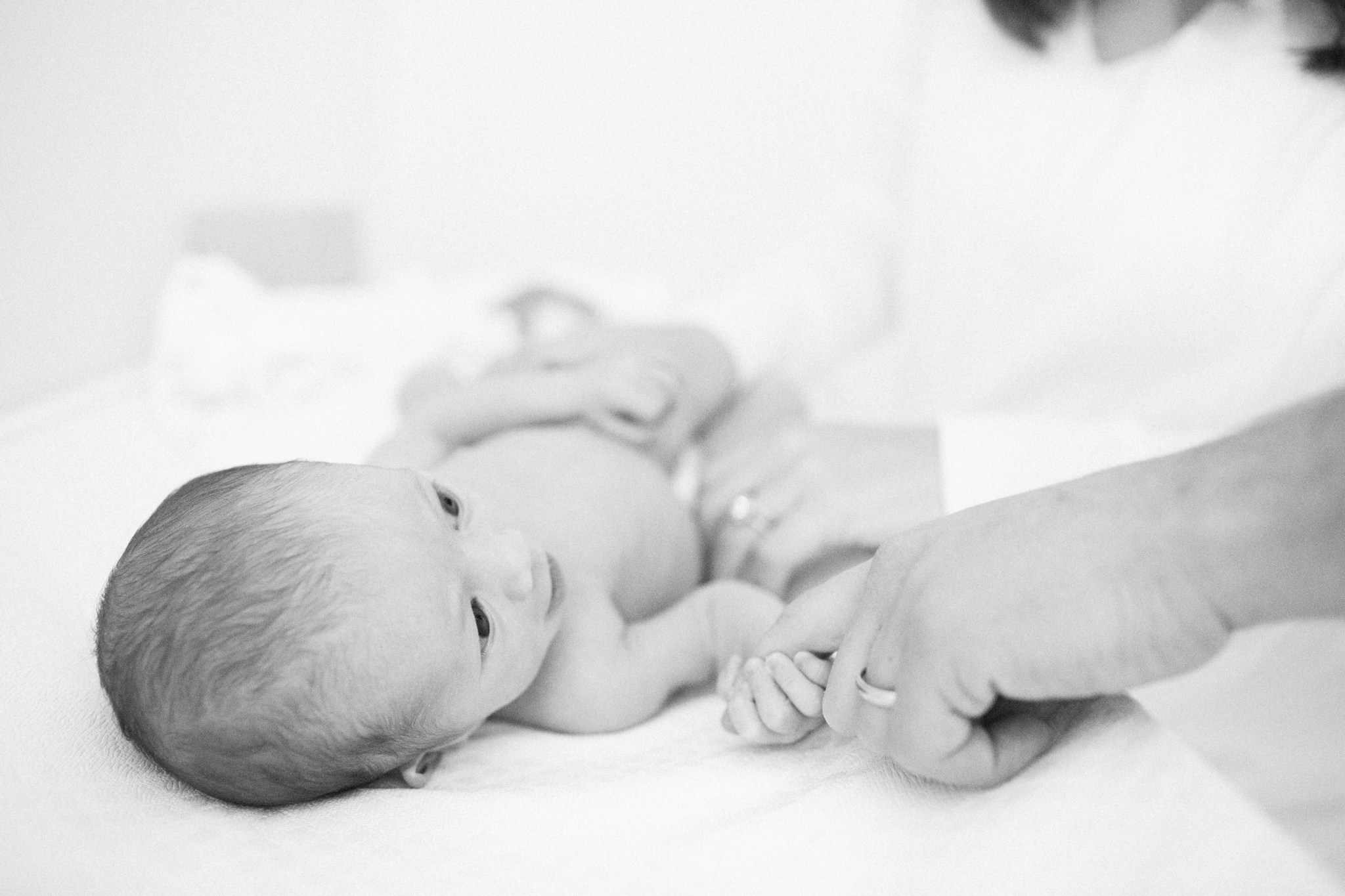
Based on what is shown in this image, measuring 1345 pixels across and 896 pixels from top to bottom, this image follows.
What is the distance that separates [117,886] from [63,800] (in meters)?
0.11

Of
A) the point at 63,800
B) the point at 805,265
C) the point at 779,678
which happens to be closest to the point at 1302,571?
the point at 779,678

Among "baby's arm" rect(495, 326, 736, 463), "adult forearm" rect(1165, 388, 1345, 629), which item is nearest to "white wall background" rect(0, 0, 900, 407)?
"baby's arm" rect(495, 326, 736, 463)

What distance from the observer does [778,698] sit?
73cm

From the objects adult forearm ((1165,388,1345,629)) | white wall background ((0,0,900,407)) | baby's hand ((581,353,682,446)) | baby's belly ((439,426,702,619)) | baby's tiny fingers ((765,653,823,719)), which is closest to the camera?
adult forearm ((1165,388,1345,629))

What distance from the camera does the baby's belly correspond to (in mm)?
1085

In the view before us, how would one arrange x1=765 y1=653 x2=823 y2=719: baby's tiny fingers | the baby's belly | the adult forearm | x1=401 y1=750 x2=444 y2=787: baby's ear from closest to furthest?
1. the adult forearm
2. x1=765 y1=653 x2=823 y2=719: baby's tiny fingers
3. x1=401 y1=750 x2=444 y2=787: baby's ear
4. the baby's belly

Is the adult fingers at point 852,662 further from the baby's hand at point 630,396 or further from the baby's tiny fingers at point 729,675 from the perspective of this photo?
→ the baby's hand at point 630,396

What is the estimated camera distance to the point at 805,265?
163 cm

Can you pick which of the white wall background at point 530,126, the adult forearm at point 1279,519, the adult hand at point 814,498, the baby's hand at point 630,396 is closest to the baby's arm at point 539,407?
the baby's hand at point 630,396

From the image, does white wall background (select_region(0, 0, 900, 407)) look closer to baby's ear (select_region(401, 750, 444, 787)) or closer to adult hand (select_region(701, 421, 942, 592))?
adult hand (select_region(701, 421, 942, 592))

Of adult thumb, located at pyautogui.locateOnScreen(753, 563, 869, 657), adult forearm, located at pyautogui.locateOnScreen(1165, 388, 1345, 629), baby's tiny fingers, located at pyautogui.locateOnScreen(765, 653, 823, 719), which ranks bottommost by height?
baby's tiny fingers, located at pyautogui.locateOnScreen(765, 653, 823, 719)

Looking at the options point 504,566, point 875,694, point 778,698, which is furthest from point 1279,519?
point 504,566

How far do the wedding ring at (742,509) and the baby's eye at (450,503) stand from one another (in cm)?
35

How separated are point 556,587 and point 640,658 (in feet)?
0.36
